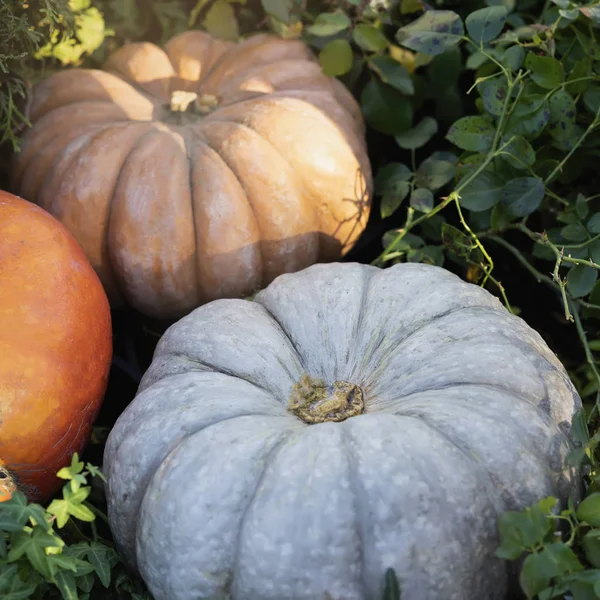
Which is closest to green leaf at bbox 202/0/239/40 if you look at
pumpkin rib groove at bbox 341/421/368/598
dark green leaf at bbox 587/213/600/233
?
dark green leaf at bbox 587/213/600/233

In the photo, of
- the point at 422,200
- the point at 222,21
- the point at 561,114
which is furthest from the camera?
the point at 222,21

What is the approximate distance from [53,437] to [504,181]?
3.71ft

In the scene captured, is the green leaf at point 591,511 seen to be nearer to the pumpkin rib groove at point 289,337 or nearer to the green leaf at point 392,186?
the pumpkin rib groove at point 289,337

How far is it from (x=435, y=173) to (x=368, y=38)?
404 millimetres

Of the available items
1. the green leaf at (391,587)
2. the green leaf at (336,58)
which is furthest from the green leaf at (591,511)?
the green leaf at (336,58)

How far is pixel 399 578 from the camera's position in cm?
107

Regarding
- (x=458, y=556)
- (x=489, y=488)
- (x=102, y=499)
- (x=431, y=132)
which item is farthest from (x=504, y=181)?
(x=102, y=499)

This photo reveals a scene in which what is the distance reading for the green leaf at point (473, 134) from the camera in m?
1.74

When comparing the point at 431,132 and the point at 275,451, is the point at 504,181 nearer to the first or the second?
the point at 431,132

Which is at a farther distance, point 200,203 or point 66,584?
point 200,203

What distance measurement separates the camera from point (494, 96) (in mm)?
1738

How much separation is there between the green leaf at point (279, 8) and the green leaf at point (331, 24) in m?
0.13

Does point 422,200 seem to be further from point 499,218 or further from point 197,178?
point 197,178

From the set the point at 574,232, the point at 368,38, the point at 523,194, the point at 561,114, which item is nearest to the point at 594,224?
the point at 574,232
